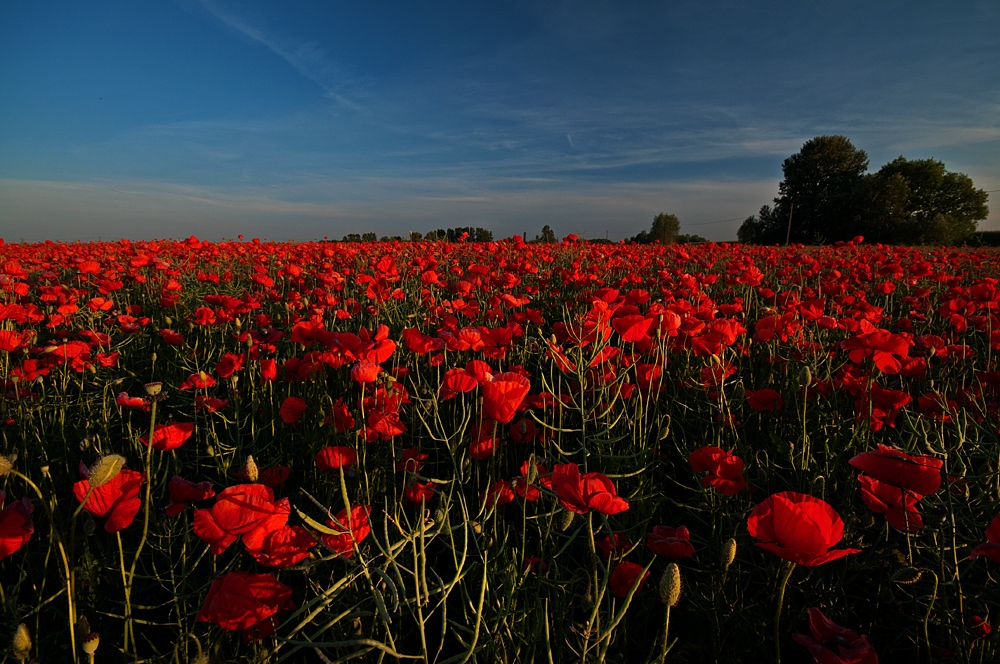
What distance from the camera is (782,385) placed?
7.80 ft

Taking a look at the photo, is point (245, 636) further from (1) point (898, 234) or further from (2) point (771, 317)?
(1) point (898, 234)

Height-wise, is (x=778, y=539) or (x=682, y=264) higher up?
(x=682, y=264)

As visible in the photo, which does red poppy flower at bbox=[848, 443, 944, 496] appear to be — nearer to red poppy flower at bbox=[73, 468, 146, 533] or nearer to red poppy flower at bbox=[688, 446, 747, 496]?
red poppy flower at bbox=[688, 446, 747, 496]

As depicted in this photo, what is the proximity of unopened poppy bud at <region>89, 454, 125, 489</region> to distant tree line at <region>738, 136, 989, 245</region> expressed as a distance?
126 feet

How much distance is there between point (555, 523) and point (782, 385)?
5.08ft

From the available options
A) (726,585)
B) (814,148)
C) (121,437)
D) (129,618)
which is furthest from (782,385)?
(814,148)

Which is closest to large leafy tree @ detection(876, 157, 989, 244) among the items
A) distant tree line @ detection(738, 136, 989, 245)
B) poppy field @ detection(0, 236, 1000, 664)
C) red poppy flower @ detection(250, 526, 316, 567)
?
distant tree line @ detection(738, 136, 989, 245)

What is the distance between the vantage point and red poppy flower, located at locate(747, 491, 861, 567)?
0.77 m

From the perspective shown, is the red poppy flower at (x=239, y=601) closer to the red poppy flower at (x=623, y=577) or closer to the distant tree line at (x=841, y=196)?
the red poppy flower at (x=623, y=577)

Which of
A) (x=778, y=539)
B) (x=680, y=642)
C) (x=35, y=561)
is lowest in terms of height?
(x=680, y=642)

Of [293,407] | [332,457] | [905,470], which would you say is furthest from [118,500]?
[905,470]

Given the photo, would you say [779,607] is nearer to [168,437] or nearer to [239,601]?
[239,601]

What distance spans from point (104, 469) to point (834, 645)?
1.25 metres

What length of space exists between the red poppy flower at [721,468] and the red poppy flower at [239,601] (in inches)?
39.9
